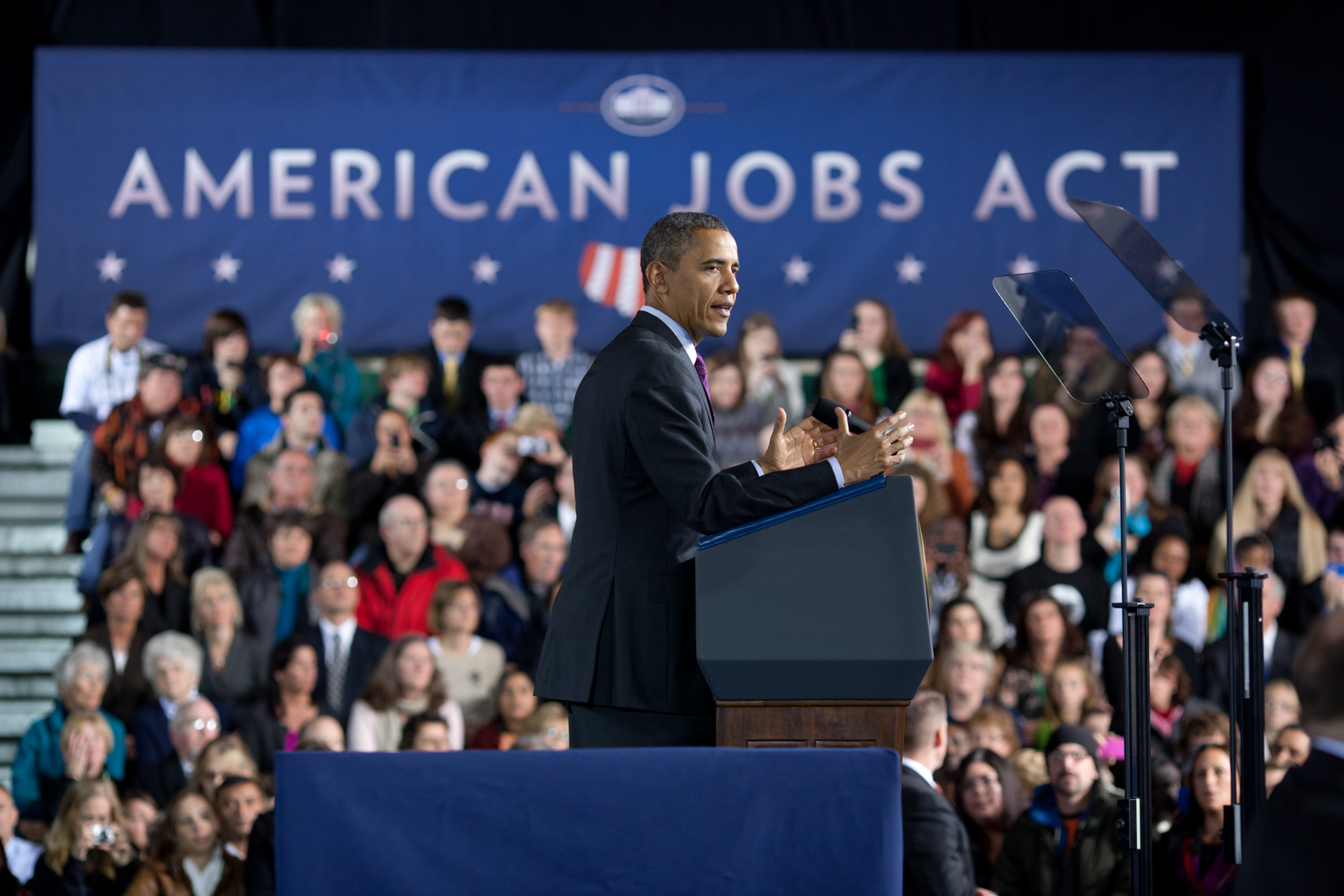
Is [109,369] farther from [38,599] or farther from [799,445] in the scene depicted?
[799,445]

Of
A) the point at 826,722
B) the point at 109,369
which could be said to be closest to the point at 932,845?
the point at 826,722

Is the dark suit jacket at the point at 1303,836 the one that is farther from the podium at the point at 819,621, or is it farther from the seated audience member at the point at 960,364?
the seated audience member at the point at 960,364

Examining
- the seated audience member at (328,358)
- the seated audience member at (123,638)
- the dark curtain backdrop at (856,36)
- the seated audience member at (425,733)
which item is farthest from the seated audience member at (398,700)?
the dark curtain backdrop at (856,36)

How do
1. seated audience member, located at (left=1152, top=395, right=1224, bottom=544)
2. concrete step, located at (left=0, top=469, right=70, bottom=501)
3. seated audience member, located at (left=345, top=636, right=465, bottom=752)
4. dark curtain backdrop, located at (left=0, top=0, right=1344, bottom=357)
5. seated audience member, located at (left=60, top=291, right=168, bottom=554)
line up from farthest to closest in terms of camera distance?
1. dark curtain backdrop, located at (left=0, top=0, right=1344, bottom=357)
2. concrete step, located at (left=0, top=469, right=70, bottom=501)
3. seated audience member, located at (left=60, top=291, right=168, bottom=554)
4. seated audience member, located at (left=1152, top=395, right=1224, bottom=544)
5. seated audience member, located at (left=345, top=636, right=465, bottom=752)

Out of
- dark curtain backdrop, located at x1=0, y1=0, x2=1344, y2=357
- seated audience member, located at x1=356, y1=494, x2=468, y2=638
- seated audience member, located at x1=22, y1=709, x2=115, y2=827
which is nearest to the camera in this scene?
seated audience member, located at x1=22, y1=709, x2=115, y2=827

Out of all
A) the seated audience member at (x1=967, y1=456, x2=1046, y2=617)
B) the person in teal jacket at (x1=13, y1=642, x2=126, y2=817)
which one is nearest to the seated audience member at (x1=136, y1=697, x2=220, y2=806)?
the person in teal jacket at (x1=13, y1=642, x2=126, y2=817)

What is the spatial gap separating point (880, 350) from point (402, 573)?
2.23 m

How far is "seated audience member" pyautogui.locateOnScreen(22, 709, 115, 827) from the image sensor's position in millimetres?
Result: 4965

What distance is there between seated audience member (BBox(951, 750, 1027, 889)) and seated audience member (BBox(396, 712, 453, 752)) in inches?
61.8

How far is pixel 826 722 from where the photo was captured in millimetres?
2137

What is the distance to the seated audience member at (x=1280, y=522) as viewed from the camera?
5.72m

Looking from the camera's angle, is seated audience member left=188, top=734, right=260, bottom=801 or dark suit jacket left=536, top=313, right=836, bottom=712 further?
seated audience member left=188, top=734, right=260, bottom=801

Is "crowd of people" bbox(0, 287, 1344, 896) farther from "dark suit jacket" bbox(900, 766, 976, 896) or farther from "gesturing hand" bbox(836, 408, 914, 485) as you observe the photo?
"gesturing hand" bbox(836, 408, 914, 485)

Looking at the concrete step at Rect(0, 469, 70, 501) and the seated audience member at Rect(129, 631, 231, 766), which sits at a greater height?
the concrete step at Rect(0, 469, 70, 501)
